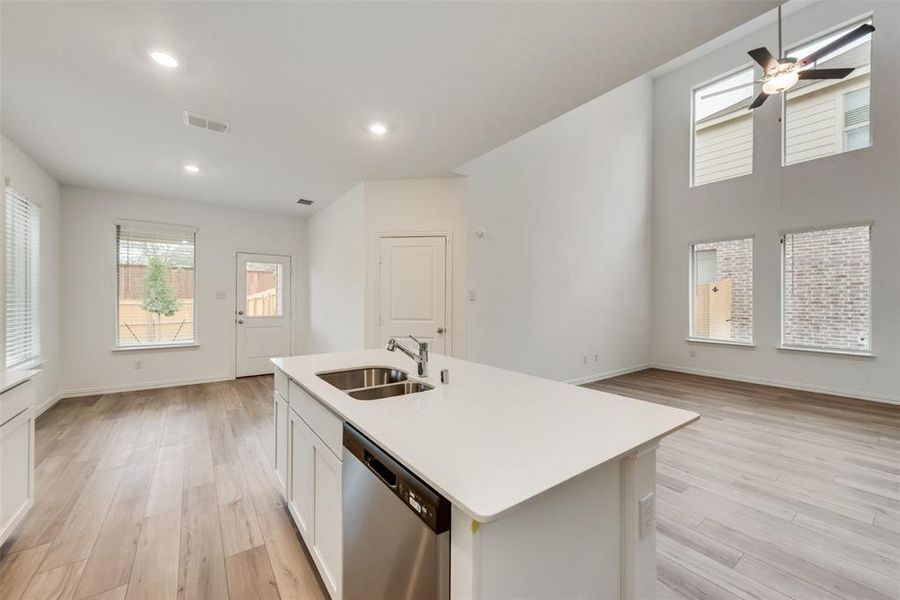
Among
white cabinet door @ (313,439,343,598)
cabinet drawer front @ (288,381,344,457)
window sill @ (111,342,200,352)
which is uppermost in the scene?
cabinet drawer front @ (288,381,344,457)

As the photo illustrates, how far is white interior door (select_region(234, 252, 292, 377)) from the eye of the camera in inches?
221

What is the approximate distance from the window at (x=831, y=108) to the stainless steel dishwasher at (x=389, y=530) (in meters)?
6.52

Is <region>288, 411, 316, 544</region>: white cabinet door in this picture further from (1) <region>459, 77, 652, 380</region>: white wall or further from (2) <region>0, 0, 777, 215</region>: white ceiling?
(1) <region>459, 77, 652, 380</region>: white wall

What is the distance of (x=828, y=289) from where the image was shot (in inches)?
186

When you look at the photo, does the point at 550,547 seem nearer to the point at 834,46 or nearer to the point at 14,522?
the point at 14,522

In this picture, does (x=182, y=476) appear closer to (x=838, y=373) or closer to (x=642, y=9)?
(x=642, y=9)

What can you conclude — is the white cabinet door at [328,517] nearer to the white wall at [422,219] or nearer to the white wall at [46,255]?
the white wall at [422,219]

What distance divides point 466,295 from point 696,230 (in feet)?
14.5

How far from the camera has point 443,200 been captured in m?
4.19

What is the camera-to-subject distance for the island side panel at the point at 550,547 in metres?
0.79

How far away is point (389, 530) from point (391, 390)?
88 cm

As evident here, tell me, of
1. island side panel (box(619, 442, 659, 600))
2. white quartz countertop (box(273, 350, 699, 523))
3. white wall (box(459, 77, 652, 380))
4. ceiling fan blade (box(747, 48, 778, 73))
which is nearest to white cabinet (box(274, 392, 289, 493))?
white quartz countertop (box(273, 350, 699, 523))

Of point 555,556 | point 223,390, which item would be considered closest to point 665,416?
point 555,556

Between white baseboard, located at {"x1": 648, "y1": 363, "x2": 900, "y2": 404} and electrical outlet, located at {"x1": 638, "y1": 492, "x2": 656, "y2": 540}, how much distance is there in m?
5.42
